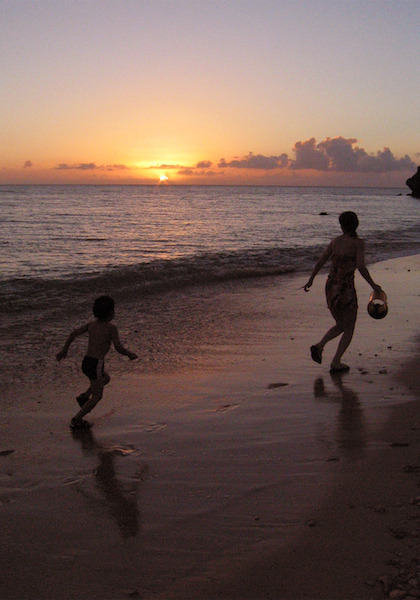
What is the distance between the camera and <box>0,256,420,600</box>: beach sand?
8.55 ft

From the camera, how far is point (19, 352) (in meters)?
7.21

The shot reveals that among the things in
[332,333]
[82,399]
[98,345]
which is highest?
[98,345]

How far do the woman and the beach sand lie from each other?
0.29 meters

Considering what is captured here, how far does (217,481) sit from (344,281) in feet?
11.2

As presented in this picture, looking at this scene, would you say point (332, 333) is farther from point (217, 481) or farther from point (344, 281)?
point (217, 481)

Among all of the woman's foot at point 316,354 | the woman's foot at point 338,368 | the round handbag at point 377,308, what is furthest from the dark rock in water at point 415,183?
the woman's foot at point 338,368

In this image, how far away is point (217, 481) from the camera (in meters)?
3.54

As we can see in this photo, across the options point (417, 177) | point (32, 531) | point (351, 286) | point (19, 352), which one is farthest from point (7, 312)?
point (417, 177)

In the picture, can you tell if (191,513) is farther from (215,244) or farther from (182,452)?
(215,244)

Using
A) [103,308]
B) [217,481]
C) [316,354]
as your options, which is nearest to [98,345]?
[103,308]

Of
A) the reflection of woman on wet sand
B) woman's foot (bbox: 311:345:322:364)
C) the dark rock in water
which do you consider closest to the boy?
the reflection of woman on wet sand

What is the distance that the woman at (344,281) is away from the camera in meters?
6.07

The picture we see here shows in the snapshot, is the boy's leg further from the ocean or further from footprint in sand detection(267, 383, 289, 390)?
the ocean

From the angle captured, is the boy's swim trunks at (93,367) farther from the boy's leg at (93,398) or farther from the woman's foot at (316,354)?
the woman's foot at (316,354)
